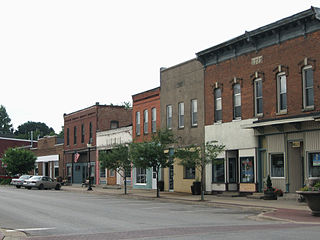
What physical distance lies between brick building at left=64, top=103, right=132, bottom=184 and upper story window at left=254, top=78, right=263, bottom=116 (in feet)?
77.8

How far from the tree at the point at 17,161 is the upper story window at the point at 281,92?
42413 millimetres

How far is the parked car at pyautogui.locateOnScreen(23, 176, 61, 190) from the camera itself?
4731 centimetres

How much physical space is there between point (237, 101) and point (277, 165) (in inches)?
215

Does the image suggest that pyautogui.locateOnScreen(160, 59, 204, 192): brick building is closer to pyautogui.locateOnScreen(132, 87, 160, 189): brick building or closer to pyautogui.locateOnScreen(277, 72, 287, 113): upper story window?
pyautogui.locateOnScreen(132, 87, 160, 189): brick building

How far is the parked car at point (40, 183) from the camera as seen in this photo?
47.3m

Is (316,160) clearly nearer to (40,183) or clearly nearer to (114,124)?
(40,183)

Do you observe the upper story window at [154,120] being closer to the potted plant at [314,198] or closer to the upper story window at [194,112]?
the upper story window at [194,112]

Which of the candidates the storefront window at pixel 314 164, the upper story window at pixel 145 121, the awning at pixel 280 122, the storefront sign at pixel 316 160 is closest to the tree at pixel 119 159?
the upper story window at pixel 145 121

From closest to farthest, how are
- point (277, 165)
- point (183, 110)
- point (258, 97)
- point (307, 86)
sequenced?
point (307, 86) → point (277, 165) → point (258, 97) → point (183, 110)

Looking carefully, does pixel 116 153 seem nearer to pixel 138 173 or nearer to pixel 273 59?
pixel 138 173

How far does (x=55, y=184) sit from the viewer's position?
1898 inches

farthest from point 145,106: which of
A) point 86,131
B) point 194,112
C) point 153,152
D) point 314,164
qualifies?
point 314,164

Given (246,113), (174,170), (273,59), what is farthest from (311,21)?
(174,170)

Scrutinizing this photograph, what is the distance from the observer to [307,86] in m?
26.7
